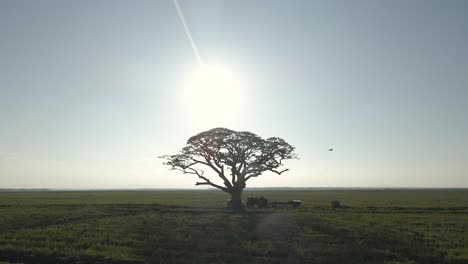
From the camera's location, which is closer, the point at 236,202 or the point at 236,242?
the point at 236,242

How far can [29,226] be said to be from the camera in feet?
98.1

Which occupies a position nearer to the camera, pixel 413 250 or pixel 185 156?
pixel 413 250

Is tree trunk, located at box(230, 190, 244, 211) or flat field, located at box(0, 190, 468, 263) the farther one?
tree trunk, located at box(230, 190, 244, 211)

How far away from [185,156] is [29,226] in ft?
80.4

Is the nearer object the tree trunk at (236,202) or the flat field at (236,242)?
the flat field at (236,242)

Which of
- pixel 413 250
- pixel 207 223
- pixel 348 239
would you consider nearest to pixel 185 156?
pixel 207 223

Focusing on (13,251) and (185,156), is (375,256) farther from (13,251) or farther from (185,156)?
(185,156)

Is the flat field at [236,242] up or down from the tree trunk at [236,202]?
down

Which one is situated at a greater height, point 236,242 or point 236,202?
point 236,202

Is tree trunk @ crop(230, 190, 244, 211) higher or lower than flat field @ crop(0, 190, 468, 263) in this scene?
higher

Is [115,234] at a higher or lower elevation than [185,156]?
lower

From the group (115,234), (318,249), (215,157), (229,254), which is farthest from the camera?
(215,157)

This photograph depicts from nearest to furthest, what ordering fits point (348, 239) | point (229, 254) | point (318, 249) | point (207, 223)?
point (229, 254) → point (318, 249) → point (348, 239) → point (207, 223)

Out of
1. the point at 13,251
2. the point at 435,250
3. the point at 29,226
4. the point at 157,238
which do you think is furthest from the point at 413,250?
the point at 29,226
